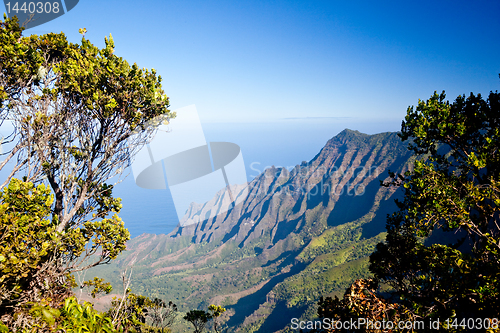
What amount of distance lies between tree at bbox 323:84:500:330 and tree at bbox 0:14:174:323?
10018 millimetres

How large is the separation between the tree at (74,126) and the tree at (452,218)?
10.0 m

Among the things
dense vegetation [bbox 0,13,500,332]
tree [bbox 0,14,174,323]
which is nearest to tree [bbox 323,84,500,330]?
dense vegetation [bbox 0,13,500,332]

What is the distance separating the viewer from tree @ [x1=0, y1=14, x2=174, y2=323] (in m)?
7.68

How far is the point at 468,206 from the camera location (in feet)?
27.4

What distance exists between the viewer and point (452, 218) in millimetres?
8359

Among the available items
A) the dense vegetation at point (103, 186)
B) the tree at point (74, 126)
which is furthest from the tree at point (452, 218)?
the tree at point (74, 126)

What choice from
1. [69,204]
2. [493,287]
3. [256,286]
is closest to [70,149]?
[69,204]

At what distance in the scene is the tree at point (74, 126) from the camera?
302 inches

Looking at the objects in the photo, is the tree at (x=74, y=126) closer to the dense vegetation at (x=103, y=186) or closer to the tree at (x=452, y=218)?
the dense vegetation at (x=103, y=186)

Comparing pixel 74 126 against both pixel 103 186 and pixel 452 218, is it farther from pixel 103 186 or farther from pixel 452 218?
pixel 452 218

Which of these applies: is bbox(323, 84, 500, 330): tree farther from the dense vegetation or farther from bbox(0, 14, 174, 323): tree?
bbox(0, 14, 174, 323): tree

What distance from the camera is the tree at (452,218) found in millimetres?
7539

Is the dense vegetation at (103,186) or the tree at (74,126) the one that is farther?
the tree at (74,126)

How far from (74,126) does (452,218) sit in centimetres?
1442
